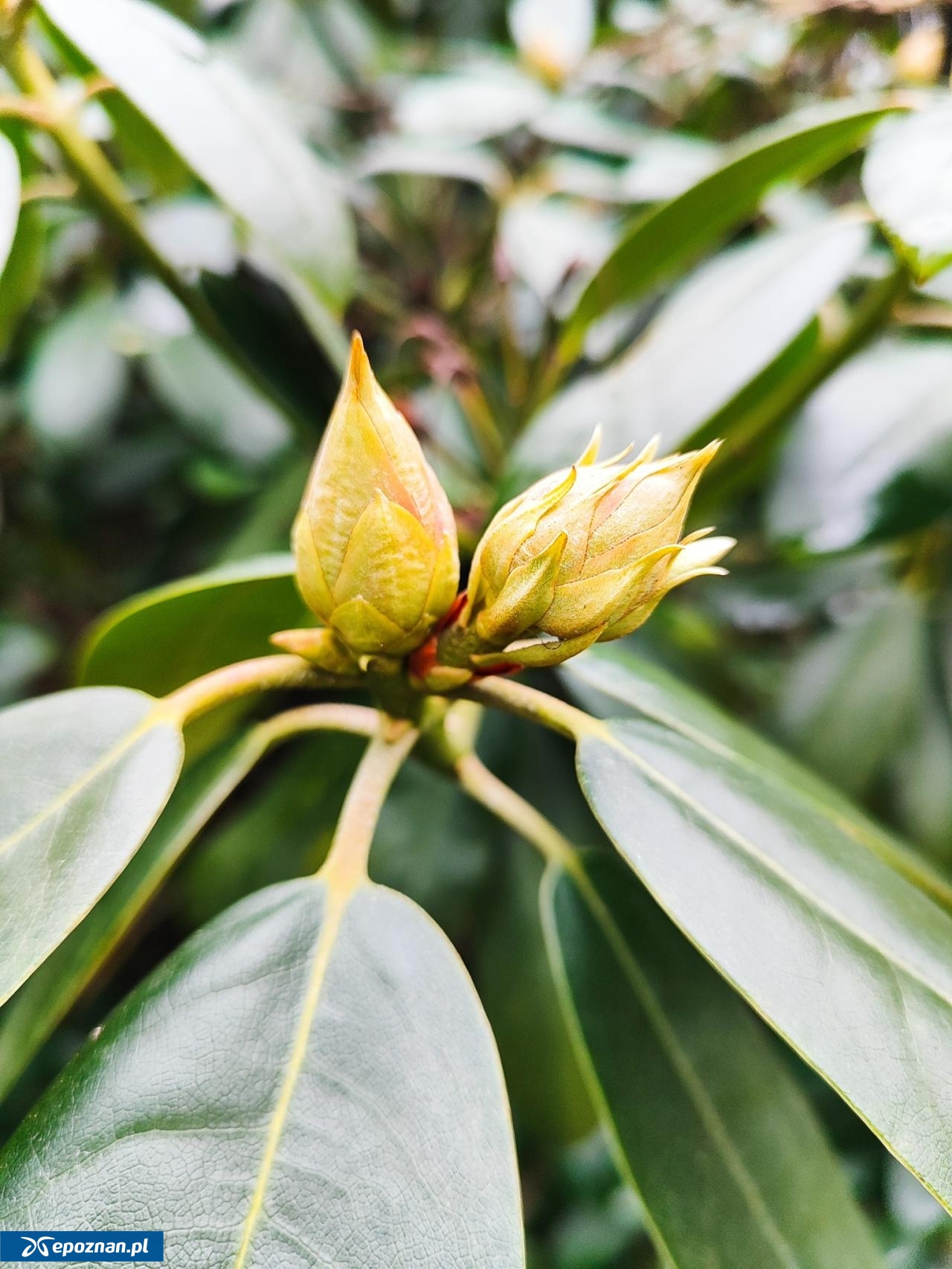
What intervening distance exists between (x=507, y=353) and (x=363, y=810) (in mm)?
659

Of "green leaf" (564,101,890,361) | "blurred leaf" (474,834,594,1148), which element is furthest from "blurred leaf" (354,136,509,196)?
"blurred leaf" (474,834,594,1148)

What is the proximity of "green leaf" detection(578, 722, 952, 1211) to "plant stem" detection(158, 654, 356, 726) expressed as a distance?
0.14m

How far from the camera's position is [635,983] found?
519mm

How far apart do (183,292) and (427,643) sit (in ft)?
1.45

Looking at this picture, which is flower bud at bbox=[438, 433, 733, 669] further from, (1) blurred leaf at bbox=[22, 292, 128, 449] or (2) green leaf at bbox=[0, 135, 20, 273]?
(1) blurred leaf at bbox=[22, 292, 128, 449]

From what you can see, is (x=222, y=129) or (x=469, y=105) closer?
(x=222, y=129)

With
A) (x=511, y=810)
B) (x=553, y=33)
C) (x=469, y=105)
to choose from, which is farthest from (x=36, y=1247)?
(x=553, y=33)

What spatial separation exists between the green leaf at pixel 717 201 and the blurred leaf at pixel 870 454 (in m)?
0.18

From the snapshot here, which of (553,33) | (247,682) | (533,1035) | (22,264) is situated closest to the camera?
(247,682)

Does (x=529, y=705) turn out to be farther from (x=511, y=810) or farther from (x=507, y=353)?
(x=507, y=353)

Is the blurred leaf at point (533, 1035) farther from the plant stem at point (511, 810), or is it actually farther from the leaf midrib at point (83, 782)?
the leaf midrib at point (83, 782)

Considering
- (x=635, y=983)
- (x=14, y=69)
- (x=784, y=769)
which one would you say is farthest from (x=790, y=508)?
(x=14, y=69)

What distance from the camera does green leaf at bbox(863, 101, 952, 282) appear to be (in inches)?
17.0

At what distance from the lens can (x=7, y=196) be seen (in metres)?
0.40
